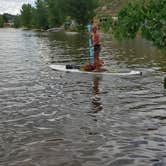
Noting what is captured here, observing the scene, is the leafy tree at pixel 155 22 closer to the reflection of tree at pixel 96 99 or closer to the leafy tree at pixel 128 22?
the leafy tree at pixel 128 22

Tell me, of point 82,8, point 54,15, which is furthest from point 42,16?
point 82,8

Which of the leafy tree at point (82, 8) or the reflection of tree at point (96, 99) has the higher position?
the leafy tree at point (82, 8)

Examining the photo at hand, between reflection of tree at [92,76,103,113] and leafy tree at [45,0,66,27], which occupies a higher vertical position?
leafy tree at [45,0,66,27]

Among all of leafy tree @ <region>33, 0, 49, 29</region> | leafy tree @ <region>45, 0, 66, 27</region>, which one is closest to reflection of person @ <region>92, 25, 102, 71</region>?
leafy tree @ <region>45, 0, 66, 27</region>

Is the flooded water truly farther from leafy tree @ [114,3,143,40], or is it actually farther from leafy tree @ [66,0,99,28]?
leafy tree @ [66,0,99,28]

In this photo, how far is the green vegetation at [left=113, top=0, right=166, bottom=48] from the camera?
6996 millimetres

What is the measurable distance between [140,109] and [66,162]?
17.2 feet

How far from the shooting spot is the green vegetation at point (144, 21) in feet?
23.0

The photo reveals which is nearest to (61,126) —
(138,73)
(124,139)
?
(124,139)

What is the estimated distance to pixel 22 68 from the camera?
80.8 ft

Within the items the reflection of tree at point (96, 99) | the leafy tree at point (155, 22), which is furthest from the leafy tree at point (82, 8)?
the leafy tree at point (155, 22)

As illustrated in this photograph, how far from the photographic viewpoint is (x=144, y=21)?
743 cm

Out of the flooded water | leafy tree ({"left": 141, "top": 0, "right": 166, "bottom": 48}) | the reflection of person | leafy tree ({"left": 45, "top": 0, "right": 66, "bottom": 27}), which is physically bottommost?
the flooded water

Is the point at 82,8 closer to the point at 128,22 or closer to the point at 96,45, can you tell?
the point at 96,45
